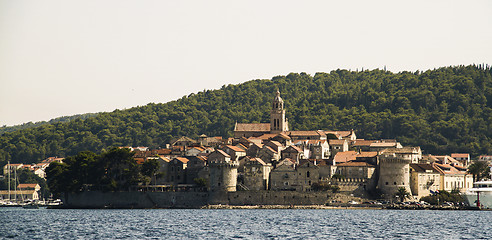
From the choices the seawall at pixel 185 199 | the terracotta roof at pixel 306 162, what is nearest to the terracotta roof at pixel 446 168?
the terracotta roof at pixel 306 162

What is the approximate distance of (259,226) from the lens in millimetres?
71000

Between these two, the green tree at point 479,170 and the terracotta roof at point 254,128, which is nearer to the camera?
the green tree at point 479,170

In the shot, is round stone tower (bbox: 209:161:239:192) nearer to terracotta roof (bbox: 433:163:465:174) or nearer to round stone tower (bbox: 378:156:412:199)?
round stone tower (bbox: 378:156:412:199)

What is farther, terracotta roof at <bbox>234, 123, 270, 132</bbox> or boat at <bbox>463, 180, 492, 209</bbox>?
terracotta roof at <bbox>234, 123, 270, 132</bbox>

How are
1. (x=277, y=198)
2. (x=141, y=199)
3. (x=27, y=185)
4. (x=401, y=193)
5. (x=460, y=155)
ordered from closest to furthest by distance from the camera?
(x=401, y=193), (x=277, y=198), (x=141, y=199), (x=460, y=155), (x=27, y=185)

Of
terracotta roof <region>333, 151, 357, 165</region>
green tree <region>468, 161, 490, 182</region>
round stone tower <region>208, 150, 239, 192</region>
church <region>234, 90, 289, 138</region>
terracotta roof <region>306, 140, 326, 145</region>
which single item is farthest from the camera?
church <region>234, 90, 289, 138</region>

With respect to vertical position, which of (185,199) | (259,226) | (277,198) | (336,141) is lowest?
(259,226)

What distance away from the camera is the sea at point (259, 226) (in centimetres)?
6197

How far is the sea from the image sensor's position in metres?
62.0

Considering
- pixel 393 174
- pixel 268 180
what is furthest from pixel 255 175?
pixel 393 174

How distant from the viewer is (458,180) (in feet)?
385

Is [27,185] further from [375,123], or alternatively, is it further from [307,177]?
[307,177]

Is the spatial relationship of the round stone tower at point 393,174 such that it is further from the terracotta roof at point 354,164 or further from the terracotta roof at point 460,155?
the terracotta roof at point 460,155

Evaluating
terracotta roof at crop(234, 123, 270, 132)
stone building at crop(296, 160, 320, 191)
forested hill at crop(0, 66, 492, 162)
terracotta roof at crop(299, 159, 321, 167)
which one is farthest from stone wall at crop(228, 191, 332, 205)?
forested hill at crop(0, 66, 492, 162)
